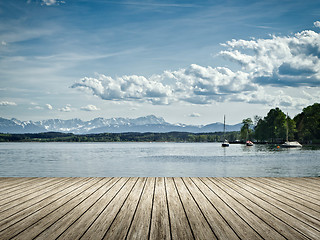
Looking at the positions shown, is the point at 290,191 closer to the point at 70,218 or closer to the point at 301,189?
the point at 301,189

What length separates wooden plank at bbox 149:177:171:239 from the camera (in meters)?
3.78

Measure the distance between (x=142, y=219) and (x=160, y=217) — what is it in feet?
0.99

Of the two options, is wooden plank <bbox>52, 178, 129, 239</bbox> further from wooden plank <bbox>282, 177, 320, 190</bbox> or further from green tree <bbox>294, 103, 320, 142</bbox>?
green tree <bbox>294, 103, 320, 142</bbox>

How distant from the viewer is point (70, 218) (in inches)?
177

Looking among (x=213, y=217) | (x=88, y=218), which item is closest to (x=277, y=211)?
(x=213, y=217)

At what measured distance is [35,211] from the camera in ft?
16.2

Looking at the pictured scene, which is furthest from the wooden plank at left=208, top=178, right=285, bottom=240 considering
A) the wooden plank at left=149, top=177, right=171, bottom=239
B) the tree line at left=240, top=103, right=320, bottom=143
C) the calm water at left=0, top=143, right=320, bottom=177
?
the tree line at left=240, top=103, right=320, bottom=143

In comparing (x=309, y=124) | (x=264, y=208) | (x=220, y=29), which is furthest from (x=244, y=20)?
(x=309, y=124)

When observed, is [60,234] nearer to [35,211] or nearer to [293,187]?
[35,211]

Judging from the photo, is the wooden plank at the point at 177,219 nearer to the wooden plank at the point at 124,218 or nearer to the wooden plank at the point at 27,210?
the wooden plank at the point at 124,218

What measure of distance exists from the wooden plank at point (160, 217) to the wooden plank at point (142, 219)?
7cm

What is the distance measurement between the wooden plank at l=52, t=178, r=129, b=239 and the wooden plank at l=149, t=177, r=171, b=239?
35.7 inches

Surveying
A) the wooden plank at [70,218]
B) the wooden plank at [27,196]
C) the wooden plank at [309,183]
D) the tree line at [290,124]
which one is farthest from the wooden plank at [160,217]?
the tree line at [290,124]

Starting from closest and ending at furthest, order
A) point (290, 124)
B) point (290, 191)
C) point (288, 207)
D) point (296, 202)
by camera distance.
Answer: point (288, 207) → point (296, 202) → point (290, 191) → point (290, 124)
